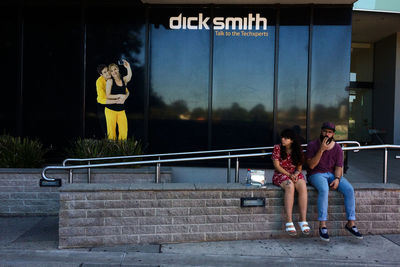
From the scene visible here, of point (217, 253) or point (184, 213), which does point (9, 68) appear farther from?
point (217, 253)

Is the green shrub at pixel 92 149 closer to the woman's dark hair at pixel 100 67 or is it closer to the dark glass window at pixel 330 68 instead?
the woman's dark hair at pixel 100 67

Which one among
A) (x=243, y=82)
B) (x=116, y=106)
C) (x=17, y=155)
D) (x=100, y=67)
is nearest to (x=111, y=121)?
(x=116, y=106)

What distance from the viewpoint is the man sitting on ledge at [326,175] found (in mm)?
4695

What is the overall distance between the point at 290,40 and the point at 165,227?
233 inches

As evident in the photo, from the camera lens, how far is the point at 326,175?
16.2 ft

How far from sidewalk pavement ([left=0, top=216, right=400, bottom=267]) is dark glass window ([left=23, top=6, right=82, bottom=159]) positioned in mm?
4145

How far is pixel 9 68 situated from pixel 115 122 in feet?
9.87

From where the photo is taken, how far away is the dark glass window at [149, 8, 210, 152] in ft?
28.2

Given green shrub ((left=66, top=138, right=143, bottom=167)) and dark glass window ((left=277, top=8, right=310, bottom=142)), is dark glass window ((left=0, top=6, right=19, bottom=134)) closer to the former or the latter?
green shrub ((left=66, top=138, right=143, bottom=167))

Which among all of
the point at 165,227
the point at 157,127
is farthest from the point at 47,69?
the point at 165,227

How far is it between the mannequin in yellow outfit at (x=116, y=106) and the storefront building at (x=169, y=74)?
6.0 inches

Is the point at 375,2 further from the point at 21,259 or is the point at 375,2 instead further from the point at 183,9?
the point at 21,259

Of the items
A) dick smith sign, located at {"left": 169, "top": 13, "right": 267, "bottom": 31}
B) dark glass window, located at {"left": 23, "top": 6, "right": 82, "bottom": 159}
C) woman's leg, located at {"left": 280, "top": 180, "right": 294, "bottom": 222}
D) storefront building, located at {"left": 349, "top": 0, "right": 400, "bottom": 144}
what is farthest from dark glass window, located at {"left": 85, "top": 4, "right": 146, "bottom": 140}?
storefront building, located at {"left": 349, "top": 0, "right": 400, "bottom": 144}

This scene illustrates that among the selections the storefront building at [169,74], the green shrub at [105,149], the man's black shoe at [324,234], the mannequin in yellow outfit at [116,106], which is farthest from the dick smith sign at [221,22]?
the man's black shoe at [324,234]
